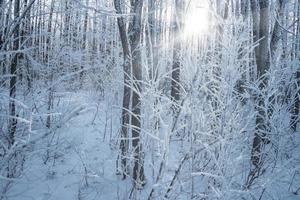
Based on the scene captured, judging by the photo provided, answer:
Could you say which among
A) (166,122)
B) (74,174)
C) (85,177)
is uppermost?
(166,122)

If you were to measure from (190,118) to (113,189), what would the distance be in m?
2.75

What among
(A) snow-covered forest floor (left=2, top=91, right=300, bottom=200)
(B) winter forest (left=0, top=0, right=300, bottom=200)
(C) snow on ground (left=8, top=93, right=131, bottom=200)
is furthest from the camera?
(C) snow on ground (left=8, top=93, right=131, bottom=200)

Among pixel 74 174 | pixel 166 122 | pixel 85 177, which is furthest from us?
pixel 74 174

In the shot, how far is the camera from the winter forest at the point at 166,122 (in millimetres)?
2717

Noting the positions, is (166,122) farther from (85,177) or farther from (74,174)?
(74,174)

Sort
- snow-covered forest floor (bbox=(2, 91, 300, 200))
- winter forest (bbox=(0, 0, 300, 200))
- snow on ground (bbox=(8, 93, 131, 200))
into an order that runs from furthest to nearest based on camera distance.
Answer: snow on ground (bbox=(8, 93, 131, 200)), snow-covered forest floor (bbox=(2, 91, 300, 200)), winter forest (bbox=(0, 0, 300, 200))

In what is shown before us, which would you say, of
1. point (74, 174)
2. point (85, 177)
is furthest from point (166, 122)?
point (74, 174)

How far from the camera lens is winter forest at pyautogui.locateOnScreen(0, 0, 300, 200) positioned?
272 cm

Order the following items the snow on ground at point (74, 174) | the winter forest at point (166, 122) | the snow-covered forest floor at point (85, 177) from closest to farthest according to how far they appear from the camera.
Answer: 1. the winter forest at point (166, 122)
2. the snow-covered forest floor at point (85, 177)
3. the snow on ground at point (74, 174)

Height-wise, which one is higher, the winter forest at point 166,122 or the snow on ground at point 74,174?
the winter forest at point 166,122

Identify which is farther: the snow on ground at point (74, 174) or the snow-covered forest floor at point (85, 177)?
the snow on ground at point (74, 174)

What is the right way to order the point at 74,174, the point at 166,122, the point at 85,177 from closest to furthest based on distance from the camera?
1. the point at 166,122
2. the point at 85,177
3. the point at 74,174

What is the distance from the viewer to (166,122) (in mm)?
4301

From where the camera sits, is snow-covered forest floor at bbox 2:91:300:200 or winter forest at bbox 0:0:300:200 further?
snow-covered forest floor at bbox 2:91:300:200
